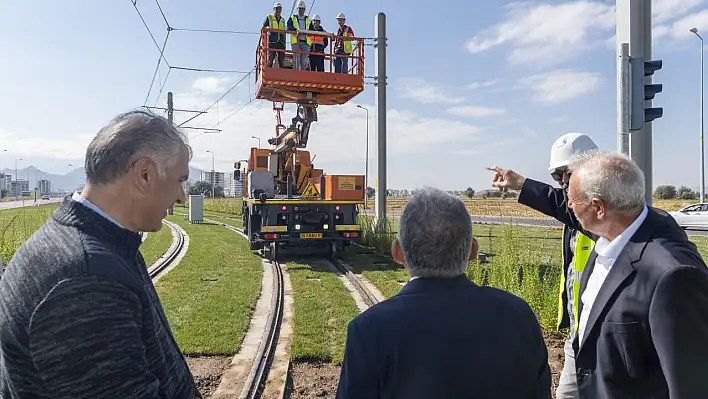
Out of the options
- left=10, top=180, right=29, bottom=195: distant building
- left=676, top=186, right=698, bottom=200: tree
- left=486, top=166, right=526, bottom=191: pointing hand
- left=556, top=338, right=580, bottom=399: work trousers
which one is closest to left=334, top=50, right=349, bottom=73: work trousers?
left=486, top=166, right=526, bottom=191: pointing hand

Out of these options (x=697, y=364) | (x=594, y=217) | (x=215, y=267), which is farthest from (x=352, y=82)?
(x=697, y=364)

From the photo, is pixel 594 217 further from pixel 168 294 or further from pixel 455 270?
pixel 168 294

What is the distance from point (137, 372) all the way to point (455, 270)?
3.32ft

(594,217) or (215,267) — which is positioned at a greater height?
(594,217)

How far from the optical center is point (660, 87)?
4242mm

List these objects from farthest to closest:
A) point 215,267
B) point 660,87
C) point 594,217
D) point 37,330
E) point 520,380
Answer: point 215,267, point 660,87, point 594,217, point 520,380, point 37,330

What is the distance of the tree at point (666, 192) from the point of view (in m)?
55.6

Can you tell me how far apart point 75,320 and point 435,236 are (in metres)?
1.08

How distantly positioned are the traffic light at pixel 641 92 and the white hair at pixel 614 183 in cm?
225

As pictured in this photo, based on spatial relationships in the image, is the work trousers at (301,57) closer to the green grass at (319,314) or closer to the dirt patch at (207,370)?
the green grass at (319,314)

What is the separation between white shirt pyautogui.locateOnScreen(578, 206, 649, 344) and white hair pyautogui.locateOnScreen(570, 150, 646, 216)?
2.9 inches

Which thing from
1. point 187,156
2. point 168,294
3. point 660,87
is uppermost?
point 660,87

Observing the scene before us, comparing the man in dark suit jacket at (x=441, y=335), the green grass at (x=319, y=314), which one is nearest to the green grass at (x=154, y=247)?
the green grass at (x=319, y=314)

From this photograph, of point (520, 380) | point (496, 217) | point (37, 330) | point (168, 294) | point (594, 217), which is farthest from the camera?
point (496, 217)
